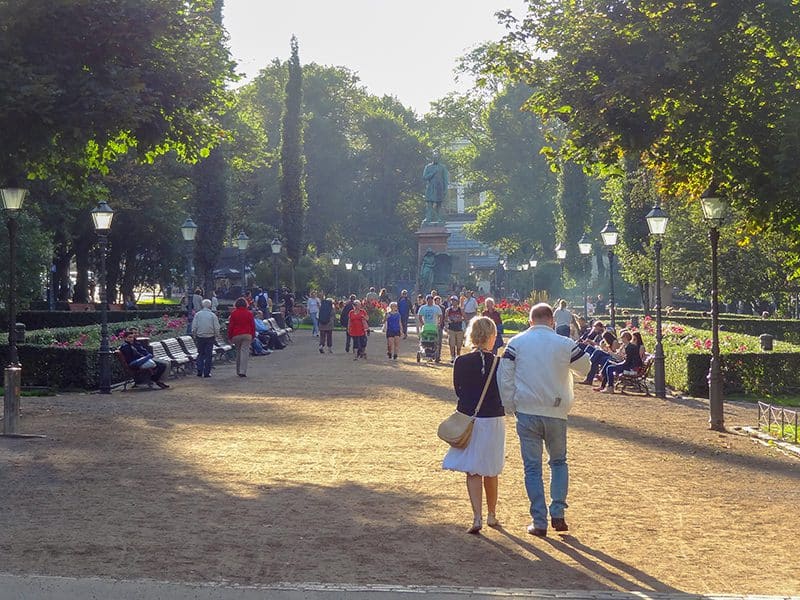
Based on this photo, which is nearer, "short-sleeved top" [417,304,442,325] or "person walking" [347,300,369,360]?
"short-sleeved top" [417,304,442,325]

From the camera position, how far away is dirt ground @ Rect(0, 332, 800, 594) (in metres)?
7.99

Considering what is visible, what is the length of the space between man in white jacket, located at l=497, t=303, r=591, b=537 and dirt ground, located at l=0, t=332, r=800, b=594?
35 centimetres

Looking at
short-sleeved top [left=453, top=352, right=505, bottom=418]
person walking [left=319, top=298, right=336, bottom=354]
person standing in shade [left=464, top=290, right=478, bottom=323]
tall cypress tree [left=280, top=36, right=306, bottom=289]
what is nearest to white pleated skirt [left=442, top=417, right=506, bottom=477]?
short-sleeved top [left=453, top=352, right=505, bottom=418]

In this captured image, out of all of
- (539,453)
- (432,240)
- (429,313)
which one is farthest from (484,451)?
(432,240)

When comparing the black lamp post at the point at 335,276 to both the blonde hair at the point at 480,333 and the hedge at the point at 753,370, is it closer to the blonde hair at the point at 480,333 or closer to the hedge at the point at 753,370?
the hedge at the point at 753,370

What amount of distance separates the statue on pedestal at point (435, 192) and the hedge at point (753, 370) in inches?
1492

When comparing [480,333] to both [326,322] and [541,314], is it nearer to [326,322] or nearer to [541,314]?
[541,314]

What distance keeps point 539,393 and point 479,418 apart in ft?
1.57

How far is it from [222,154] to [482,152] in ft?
103

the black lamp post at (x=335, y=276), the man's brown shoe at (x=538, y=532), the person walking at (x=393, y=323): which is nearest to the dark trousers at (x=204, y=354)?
the person walking at (x=393, y=323)

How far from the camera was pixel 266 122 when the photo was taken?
292 feet

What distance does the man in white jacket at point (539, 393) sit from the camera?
916 cm

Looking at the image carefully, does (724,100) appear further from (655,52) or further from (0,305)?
(0,305)

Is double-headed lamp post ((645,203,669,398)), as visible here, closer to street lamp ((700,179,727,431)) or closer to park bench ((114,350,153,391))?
street lamp ((700,179,727,431))
